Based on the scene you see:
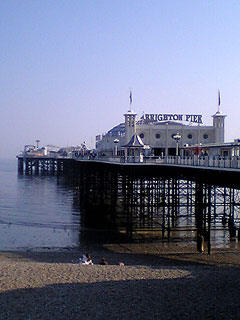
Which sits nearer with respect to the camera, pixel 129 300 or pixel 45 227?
pixel 129 300

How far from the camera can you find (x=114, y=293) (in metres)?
11.4

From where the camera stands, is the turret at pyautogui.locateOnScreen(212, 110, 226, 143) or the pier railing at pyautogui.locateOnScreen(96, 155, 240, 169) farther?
the turret at pyautogui.locateOnScreen(212, 110, 226, 143)

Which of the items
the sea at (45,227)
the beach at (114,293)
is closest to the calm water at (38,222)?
the sea at (45,227)

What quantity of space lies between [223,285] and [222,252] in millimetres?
9875

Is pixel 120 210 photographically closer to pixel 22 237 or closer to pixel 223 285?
pixel 22 237

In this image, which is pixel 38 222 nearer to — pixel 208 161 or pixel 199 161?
pixel 199 161

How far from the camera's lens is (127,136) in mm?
44656

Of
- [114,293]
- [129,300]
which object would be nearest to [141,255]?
[114,293]

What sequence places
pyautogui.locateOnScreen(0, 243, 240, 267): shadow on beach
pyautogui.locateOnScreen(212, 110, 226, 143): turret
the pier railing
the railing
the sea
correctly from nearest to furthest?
the railing → the pier railing → pyautogui.locateOnScreen(0, 243, 240, 267): shadow on beach → the sea → pyautogui.locateOnScreen(212, 110, 226, 143): turret

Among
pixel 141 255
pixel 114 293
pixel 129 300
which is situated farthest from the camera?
pixel 141 255

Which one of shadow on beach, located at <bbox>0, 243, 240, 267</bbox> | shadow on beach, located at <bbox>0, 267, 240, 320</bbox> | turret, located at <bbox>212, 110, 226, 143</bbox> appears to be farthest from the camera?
turret, located at <bbox>212, 110, 226, 143</bbox>

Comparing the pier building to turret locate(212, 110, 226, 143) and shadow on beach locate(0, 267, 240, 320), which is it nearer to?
turret locate(212, 110, 226, 143)

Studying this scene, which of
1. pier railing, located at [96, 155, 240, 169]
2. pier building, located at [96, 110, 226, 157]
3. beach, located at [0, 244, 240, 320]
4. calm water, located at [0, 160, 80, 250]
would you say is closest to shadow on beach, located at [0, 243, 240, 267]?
calm water, located at [0, 160, 80, 250]

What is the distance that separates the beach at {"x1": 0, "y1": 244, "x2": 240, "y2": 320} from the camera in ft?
33.0
